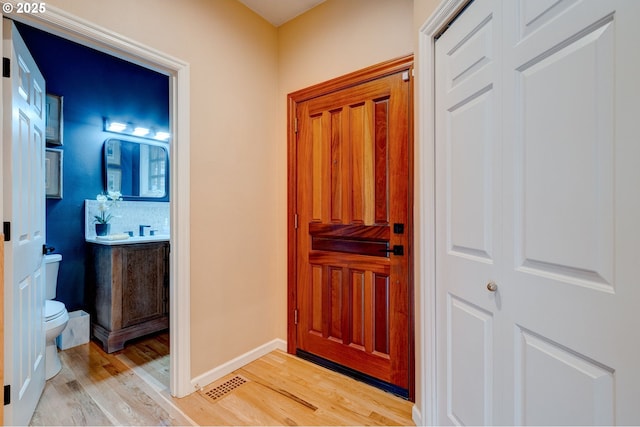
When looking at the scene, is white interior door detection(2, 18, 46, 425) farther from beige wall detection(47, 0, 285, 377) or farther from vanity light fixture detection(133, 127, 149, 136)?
vanity light fixture detection(133, 127, 149, 136)

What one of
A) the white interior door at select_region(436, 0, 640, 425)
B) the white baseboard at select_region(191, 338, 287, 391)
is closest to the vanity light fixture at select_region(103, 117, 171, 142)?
the white baseboard at select_region(191, 338, 287, 391)

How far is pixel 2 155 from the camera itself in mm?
1335

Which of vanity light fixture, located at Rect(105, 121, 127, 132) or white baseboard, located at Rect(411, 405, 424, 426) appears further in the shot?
vanity light fixture, located at Rect(105, 121, 127, 132)

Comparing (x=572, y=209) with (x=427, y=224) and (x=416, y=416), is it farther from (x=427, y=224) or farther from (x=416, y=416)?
(x=416, y=416)

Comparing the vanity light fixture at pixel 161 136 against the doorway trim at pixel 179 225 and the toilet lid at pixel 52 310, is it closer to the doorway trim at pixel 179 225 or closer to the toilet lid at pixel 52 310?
the doorway trim at pixel 179 225

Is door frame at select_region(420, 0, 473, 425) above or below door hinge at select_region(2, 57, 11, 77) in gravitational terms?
below

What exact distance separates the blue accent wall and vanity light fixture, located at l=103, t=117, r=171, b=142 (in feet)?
0.18

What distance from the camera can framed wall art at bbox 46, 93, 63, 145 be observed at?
8.25 feet

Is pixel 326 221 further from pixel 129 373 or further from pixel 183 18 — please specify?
pixel 129 373

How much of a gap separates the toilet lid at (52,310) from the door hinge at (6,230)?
3.32 ft

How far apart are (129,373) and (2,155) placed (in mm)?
1609

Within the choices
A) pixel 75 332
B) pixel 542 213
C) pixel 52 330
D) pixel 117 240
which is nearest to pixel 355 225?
pixel 542 213

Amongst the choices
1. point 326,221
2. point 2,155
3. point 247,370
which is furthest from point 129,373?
point 326,221

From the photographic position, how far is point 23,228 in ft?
5.05
